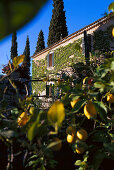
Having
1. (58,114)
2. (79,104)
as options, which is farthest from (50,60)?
(58,114)

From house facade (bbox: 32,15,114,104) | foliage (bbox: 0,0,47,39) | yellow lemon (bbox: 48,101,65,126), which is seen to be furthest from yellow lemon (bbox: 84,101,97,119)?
house facade (bbox: 32,15,114,104)

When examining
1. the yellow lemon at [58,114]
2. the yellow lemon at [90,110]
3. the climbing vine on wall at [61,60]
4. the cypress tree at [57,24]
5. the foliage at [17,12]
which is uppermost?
the cypress tree at [57,24]

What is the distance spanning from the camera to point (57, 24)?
805 inches

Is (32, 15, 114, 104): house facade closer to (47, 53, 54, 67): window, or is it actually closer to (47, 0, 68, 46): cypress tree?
(47, 53, 54, 67): window

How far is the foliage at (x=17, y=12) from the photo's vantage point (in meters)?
0.11

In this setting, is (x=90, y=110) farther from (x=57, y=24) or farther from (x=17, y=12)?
(x=57, y=24)

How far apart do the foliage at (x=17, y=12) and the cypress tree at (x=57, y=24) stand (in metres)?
20.5

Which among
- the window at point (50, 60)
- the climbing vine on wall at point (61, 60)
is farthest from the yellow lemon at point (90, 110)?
the window at point (50, 60)

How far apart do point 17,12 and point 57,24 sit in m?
21.6

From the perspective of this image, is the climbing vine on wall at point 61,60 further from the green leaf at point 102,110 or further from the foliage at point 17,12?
the foliage at point 17,12

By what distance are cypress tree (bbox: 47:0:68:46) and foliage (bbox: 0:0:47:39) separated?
2049 centimetres

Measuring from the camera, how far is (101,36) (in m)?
8.98

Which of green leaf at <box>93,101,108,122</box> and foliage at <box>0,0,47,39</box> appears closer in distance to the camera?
foliage at <box>0,0,47,39</box>

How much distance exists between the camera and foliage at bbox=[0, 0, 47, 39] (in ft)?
0.37
